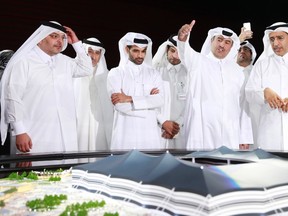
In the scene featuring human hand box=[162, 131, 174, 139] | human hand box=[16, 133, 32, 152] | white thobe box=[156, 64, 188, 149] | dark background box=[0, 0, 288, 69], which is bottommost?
human hand box=[162, 131, 174, 139]

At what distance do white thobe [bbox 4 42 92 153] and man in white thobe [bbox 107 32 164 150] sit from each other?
1.78 feet

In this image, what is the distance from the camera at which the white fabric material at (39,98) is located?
12.8ft

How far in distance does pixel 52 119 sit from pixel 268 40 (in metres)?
2.61

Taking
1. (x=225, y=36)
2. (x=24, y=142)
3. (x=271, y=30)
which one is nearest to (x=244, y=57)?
(x=225, y=36)

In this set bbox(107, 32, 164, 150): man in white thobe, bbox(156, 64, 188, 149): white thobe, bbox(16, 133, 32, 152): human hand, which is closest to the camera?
bbox(16, 133, 32, 152): human hand

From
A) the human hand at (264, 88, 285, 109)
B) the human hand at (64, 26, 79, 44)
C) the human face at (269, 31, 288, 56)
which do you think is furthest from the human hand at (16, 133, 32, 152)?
the human face at (269, 31, 288, 56)

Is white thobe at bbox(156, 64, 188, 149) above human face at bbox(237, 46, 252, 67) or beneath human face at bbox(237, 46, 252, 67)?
beneath

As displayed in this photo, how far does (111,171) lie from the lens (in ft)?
5.78

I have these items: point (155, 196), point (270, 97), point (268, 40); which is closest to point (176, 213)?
point (155, 196)

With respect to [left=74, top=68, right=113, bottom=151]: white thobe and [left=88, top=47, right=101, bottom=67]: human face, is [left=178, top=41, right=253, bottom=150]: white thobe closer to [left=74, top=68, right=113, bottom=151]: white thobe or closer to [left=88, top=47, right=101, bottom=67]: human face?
[left=74, top=68, right=113, bottom=151]: white thobe

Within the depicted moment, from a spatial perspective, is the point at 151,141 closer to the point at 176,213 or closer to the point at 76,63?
the point at 76,63

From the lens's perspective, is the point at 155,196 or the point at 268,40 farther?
the point at 268,40

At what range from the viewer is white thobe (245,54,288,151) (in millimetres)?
4305

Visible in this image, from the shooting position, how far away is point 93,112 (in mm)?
5320
